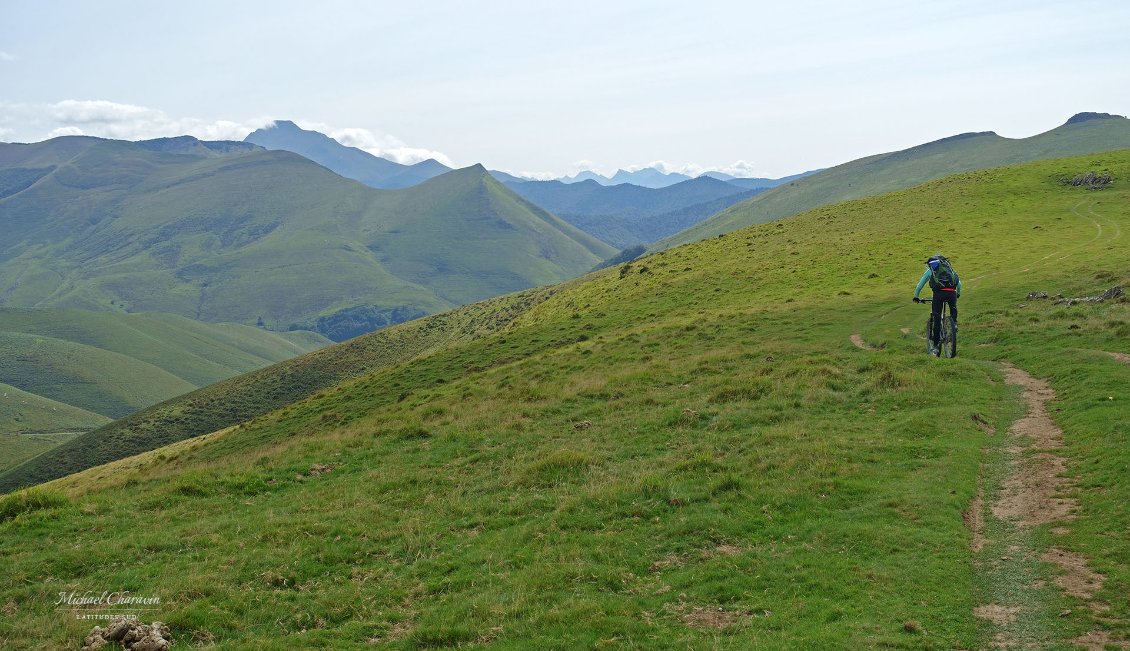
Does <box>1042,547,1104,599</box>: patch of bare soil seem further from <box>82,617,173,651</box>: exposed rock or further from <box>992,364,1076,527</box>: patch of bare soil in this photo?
<box>82,617,173,651</box>: exposed rock

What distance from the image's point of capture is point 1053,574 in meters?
11.3

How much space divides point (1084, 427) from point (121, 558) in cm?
2334

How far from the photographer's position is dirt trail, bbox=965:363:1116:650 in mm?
10125

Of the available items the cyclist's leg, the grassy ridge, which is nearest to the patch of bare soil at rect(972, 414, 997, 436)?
the cyclist's leg

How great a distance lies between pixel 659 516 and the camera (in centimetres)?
1566

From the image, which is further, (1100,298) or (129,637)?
(1100,298)

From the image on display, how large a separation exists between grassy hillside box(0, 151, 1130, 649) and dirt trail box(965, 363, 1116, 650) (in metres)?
0.11

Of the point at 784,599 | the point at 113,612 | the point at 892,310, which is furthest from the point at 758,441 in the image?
the point at 892,310

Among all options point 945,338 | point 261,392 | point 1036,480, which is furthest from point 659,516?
point 261,392

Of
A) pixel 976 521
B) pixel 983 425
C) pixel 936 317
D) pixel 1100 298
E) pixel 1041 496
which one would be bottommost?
pixel 976 521

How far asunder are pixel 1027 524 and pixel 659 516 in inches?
277

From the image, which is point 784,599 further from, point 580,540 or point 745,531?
point 580,540

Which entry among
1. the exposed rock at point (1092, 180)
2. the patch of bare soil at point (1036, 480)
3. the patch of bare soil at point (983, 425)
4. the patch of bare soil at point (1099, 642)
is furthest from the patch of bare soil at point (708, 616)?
the exposed rock at point (1092, 180)

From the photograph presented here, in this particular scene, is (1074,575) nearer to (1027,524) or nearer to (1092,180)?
(1027,524)
